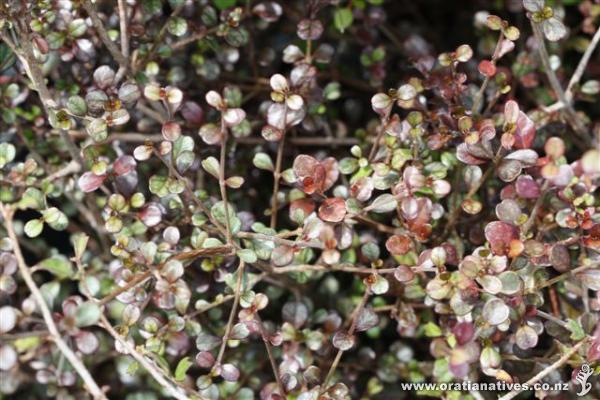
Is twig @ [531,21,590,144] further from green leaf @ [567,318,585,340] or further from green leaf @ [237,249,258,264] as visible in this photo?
green leaf @ [237,249,258,264]

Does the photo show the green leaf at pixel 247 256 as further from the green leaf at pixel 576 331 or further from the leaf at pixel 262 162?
the green leaf at pixel 576 331

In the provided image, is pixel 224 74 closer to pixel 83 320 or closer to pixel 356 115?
pixel 356 115

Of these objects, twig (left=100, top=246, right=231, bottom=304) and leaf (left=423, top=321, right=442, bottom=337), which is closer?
twig (left=100, top=246, right=231, bottom=304)

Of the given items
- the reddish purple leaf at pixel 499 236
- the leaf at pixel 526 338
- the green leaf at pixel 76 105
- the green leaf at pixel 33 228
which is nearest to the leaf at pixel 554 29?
the reddish purple leaf at pixel 499 236

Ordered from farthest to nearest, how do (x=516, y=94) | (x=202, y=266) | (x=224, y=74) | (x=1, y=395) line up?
(x=516, y=94) < (x=224, y=74) < (x=1, y=395) < (x=202, y=266)

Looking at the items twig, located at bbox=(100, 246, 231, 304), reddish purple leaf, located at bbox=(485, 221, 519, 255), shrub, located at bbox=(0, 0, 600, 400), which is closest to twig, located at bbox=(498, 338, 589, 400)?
shrub, located at bbox=(0, 0, 600, 400)

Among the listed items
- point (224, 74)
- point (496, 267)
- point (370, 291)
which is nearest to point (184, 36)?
point (224, 74)

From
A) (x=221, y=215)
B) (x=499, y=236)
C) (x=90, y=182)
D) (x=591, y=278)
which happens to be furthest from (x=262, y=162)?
(x=591, y=278)
